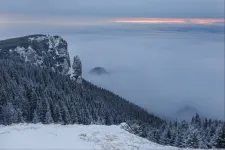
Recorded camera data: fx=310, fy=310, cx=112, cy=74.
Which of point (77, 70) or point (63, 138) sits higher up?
point (63, 138)

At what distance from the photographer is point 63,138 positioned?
3656 cm

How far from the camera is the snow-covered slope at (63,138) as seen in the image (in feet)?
107

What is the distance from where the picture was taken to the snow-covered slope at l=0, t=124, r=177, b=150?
32.6m

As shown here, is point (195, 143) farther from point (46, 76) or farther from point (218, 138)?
point (46, 76)

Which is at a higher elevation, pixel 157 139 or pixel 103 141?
pixel 103 141

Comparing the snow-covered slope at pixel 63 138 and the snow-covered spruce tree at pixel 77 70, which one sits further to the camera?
the snow-covered spruce tree at pixel 77 70

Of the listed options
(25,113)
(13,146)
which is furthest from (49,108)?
(13,146)

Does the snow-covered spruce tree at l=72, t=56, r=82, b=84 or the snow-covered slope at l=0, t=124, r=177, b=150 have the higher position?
the snow-covered slope at l=0, t=124, r=177, b=150

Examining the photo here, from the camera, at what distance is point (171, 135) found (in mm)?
56594

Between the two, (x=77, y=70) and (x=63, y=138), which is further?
(x=77, y=70)

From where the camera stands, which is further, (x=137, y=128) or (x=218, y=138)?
(x=137, y=128)

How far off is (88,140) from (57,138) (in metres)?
3.67

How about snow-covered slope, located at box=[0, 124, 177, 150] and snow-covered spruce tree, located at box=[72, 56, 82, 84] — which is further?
snow-covered spruce tree, located at box=[72, 56, 82, 84]

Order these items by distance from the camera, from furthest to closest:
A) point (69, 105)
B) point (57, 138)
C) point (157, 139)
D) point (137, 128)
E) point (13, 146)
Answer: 1. point (69, 105)
2. point (157, 139)
3. point (137, 128)
4. point (57, 138)
5. point (13, 146)
